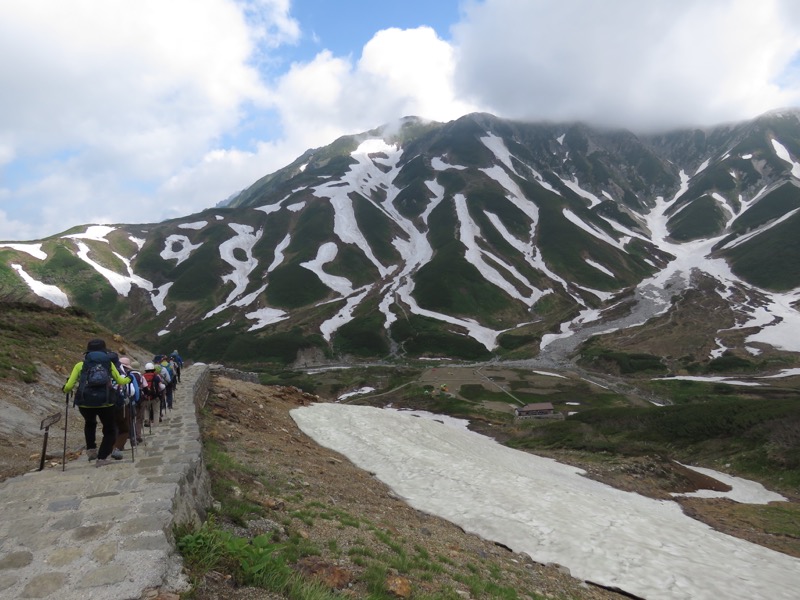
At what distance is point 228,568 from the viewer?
6039 millimetres

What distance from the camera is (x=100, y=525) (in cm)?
674

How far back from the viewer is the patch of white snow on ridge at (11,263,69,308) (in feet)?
477

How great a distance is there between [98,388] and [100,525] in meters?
4.47

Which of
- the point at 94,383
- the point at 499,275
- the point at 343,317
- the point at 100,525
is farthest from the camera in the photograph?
the point at 499,275

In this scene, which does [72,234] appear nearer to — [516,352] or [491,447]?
[516,352]

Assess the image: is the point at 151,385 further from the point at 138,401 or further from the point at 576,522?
the point at 576,522

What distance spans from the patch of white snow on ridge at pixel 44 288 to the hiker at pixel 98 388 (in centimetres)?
16733

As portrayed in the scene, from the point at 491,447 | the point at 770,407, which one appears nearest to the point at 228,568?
the point at 491,447

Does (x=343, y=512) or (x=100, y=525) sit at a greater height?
(x=100, y=525)

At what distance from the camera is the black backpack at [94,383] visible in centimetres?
1020

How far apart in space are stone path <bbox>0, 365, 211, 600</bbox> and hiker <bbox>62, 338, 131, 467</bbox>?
671 millimetres

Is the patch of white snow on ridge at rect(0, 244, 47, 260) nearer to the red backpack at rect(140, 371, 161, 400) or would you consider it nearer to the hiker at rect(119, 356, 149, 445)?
the red backpack at rect(140, 371, 161, 400)

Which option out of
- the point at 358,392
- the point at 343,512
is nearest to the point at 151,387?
the point at 343,512

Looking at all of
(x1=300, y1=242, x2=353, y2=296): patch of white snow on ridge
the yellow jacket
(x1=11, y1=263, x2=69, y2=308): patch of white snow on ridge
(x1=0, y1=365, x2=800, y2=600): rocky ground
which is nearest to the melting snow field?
(x1=0, y1=365, x2=800, y2=600): rocky ground
